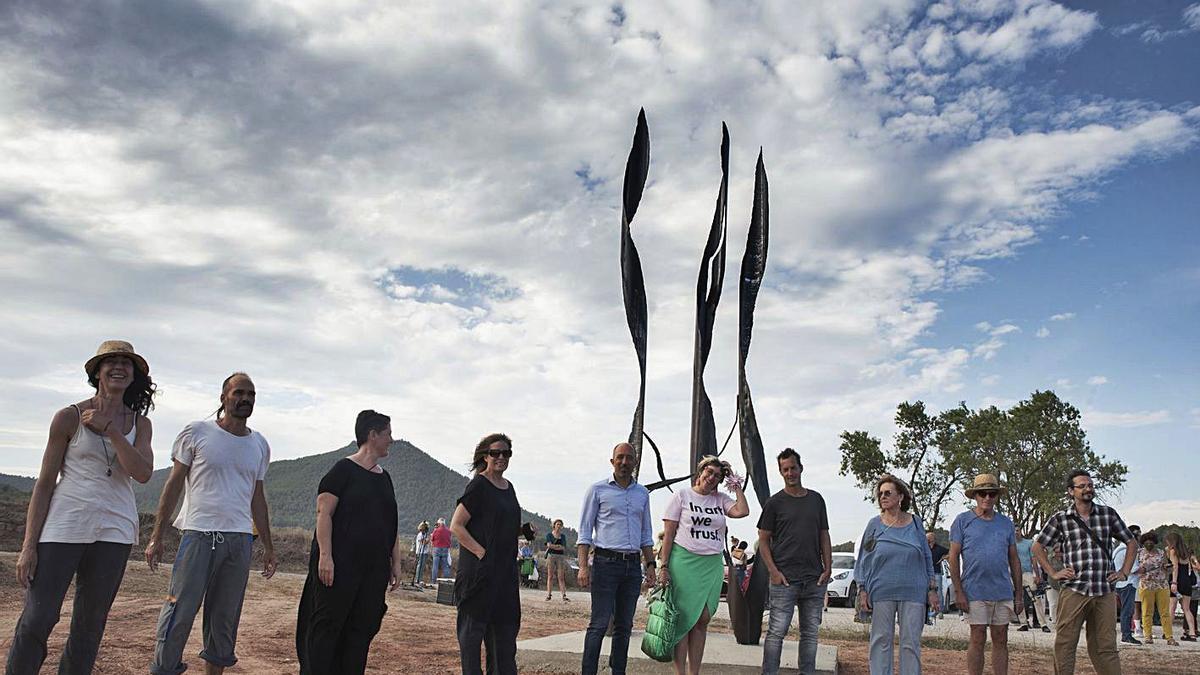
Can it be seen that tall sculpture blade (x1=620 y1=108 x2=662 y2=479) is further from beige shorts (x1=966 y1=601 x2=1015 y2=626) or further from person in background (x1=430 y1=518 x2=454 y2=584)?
person in background (x1=430 y1=518 x2=454 y2=584)

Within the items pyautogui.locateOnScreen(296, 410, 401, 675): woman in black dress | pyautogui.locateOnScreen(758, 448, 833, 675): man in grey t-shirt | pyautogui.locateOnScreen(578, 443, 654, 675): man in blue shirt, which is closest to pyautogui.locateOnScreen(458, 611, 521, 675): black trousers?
pyautogui.locateOnScreen(296, 410, 401, 675): woman in black dress

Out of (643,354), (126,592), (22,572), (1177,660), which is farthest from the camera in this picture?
(126,592)

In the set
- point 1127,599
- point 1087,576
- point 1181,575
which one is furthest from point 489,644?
point 1181,575

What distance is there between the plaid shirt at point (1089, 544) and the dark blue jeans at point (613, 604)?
9.06 feet

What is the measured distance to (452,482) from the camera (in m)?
148

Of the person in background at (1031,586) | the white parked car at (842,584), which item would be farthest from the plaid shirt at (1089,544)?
the white parked car at (842,584)

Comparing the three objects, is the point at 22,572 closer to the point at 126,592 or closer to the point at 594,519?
the point at 594,519

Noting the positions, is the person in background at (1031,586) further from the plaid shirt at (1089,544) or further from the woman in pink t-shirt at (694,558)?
the woman in pink t-shirt at (694,558)

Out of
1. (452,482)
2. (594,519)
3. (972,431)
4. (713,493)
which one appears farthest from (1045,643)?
(452,482)

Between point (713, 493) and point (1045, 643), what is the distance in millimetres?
6801

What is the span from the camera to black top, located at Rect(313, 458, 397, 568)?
4164 millimetres

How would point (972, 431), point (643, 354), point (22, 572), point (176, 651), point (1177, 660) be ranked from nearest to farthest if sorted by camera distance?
point (22, 572)
point (176, 651)
point (643, 354)
point (1177, 660)
point (972, 431)

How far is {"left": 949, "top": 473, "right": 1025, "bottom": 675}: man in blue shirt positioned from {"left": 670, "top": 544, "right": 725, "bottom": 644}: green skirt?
4.80 ft

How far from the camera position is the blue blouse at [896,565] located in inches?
215
